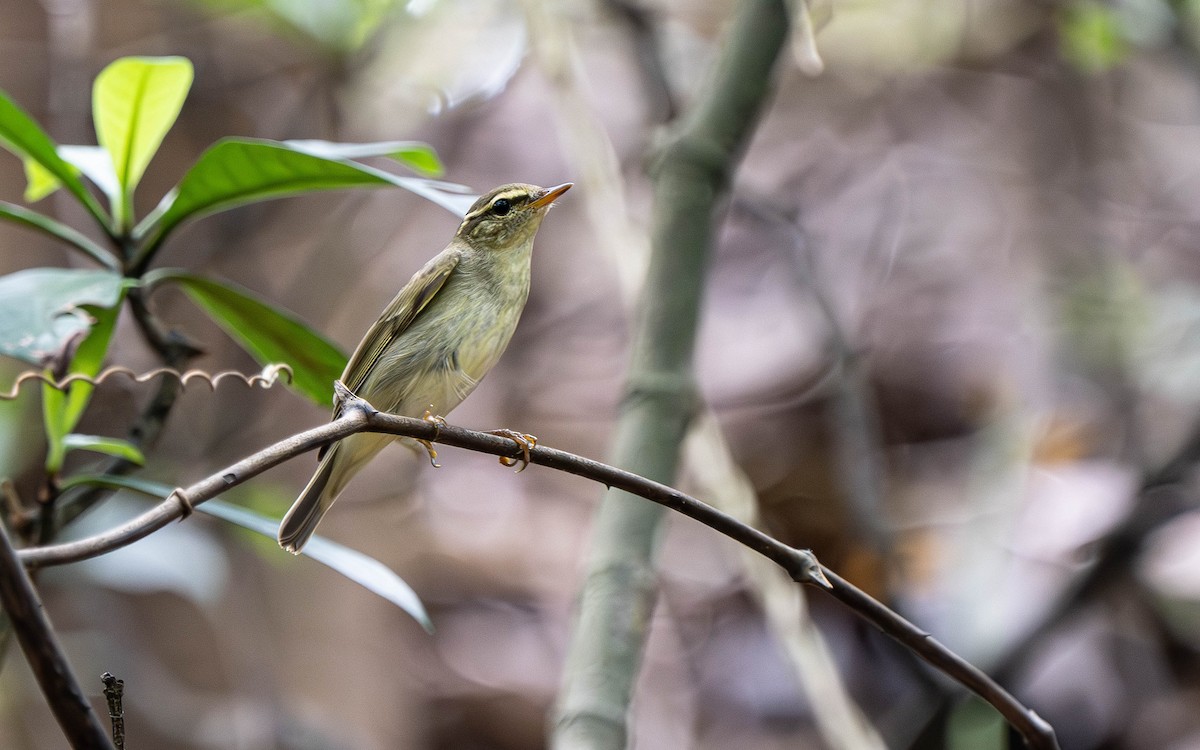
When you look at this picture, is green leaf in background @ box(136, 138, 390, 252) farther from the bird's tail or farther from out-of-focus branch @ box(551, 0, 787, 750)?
out-of-focus branch @ box(551, 0, 787, 750)

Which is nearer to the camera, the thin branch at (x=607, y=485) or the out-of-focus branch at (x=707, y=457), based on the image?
the thin branch at (x=607, y=485)

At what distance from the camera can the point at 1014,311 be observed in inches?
170

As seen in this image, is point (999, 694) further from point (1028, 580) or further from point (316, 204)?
point (316, 204)

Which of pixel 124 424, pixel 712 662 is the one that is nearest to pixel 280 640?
pixel 124 424

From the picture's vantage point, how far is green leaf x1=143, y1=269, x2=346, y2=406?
1738 millimetres

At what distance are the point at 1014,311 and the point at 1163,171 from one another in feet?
3.38

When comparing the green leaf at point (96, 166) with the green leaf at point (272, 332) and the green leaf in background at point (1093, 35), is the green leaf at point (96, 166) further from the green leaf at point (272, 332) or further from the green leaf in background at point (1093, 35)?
the green leaf in background at point (1093, 35)

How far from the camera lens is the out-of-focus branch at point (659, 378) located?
1611 mm

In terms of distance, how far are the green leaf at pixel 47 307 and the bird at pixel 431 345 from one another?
44 centimetres

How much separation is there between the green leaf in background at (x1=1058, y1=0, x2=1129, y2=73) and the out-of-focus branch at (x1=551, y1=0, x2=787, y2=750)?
7.15ft

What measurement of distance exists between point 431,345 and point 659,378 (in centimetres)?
43

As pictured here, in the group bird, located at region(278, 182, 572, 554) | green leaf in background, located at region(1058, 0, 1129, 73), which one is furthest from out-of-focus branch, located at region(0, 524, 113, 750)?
green leaf in background, located at region(1058, 0, 1129, 73)

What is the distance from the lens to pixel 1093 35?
372cm

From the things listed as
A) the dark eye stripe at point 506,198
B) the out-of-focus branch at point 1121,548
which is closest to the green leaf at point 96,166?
the dark eye stripe at point 506,198
